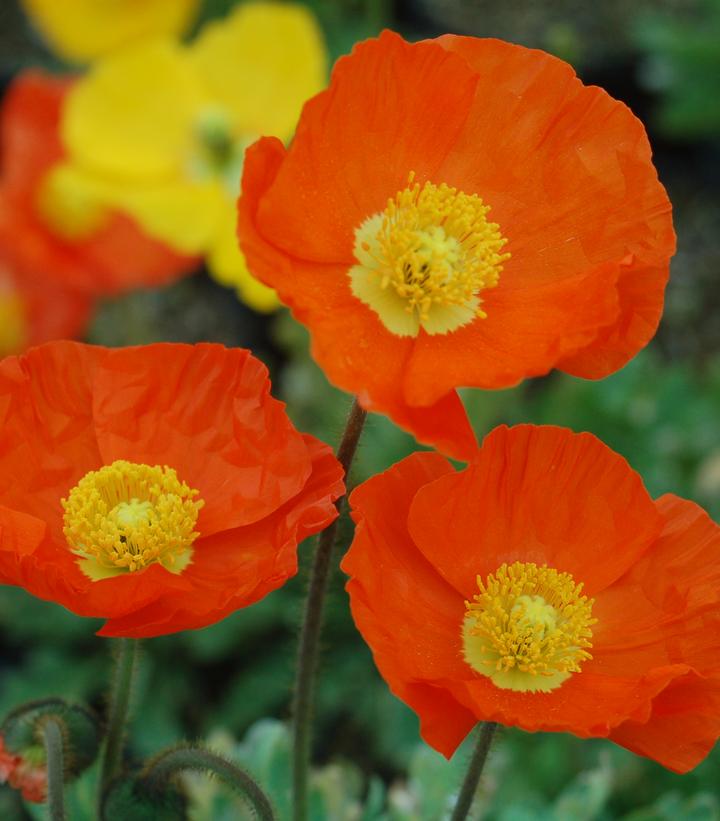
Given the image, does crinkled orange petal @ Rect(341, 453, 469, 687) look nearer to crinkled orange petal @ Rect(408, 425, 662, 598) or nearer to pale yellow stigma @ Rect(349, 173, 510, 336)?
Answer: crinkled orange petal @ Rect(408, 425, 662, 598)

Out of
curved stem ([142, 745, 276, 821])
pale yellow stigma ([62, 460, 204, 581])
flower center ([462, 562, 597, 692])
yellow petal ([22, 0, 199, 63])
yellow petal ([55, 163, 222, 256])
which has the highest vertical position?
pale yellow stigma ([62, 460, 204, 581])

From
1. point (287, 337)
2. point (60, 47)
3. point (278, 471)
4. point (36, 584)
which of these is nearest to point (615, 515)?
point (278, 471)

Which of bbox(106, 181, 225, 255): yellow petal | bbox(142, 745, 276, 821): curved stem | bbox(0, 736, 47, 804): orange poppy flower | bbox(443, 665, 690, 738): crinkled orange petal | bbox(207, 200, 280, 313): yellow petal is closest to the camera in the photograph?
bbox(443, 665, 690, 738): crinkled orange petal

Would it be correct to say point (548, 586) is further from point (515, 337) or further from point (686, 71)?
point (686, 71)

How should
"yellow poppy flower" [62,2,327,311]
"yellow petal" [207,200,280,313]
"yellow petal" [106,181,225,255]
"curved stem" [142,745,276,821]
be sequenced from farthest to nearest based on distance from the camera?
"yellow poppy flower" [62,2,327,311] < "yellow petal" [106,181,225,255] < "yellow petal" [207,200,280,313] < "curved stem" [142,745,276,821]

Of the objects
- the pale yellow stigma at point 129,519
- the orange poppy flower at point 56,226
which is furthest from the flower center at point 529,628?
the orange poppy flower at point 56,226

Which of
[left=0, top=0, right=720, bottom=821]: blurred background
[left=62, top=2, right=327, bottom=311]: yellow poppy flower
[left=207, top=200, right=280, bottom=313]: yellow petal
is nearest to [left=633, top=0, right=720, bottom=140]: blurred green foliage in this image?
[left=0, top=0, right=720, bottom=821]: blurred background

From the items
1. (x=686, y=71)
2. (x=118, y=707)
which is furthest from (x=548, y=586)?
(x=686, y=71)

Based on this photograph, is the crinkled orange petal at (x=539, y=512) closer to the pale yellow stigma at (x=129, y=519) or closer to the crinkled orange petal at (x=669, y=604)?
the crinkled orange petal at (x=669, y=604)
